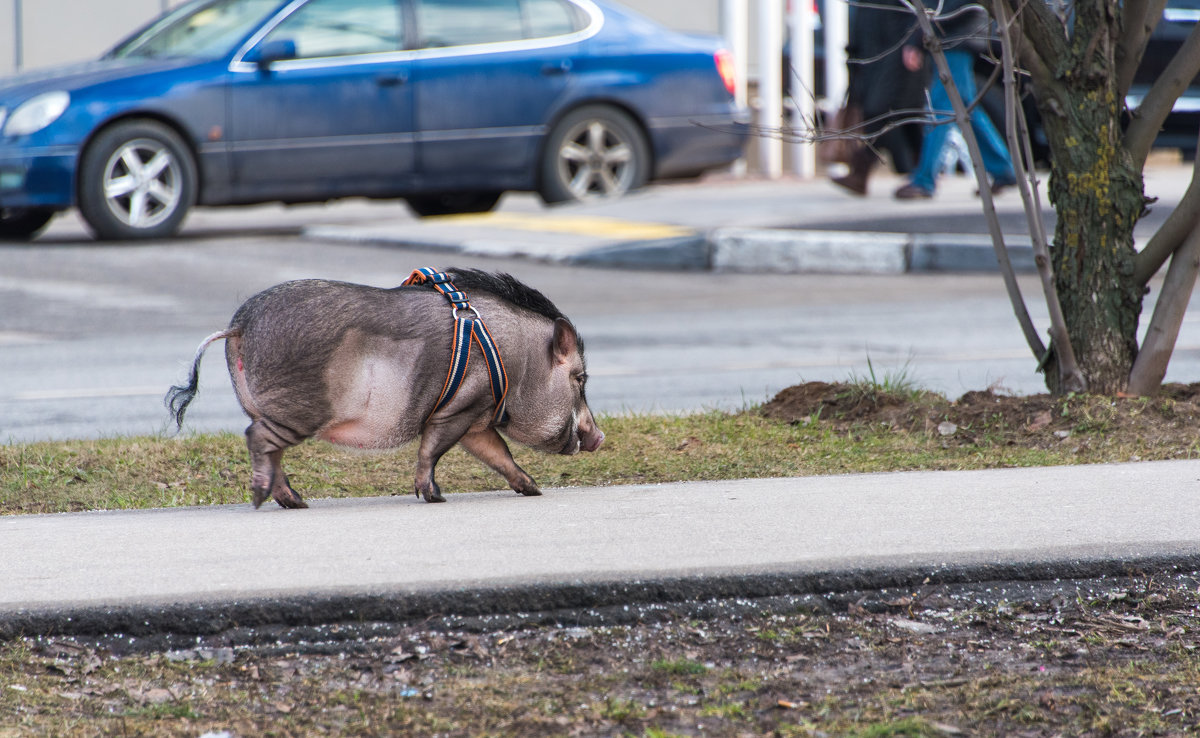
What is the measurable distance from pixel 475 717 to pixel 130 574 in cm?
115

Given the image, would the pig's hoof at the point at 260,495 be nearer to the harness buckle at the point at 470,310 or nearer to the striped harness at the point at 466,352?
the striped harness at the point at 466,352

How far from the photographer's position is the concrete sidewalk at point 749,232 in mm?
11094

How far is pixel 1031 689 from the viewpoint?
3.10 meters

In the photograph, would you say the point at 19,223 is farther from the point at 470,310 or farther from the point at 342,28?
the point at 470,310

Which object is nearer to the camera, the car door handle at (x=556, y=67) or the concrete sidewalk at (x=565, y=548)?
the concrete sidewalk at (x=565, y=548)

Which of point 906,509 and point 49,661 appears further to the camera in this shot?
point 906,509

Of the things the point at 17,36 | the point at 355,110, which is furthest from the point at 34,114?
the point at 17,36

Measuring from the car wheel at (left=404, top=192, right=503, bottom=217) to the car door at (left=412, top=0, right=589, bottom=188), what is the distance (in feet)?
3.95

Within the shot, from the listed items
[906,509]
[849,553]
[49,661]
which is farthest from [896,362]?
[49,661]

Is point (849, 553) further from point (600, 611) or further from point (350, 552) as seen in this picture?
point (350, 552)

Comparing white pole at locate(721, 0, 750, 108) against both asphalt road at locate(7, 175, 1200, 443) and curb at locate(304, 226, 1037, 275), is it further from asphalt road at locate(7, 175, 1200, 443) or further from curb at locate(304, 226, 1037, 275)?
curb at locate(304, 226, 1037, 275)

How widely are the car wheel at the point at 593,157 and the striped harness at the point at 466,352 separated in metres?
9.14

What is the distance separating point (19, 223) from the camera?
12.5 meters


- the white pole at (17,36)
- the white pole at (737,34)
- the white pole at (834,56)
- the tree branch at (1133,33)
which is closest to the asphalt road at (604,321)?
the tree branch at (1133,33)
